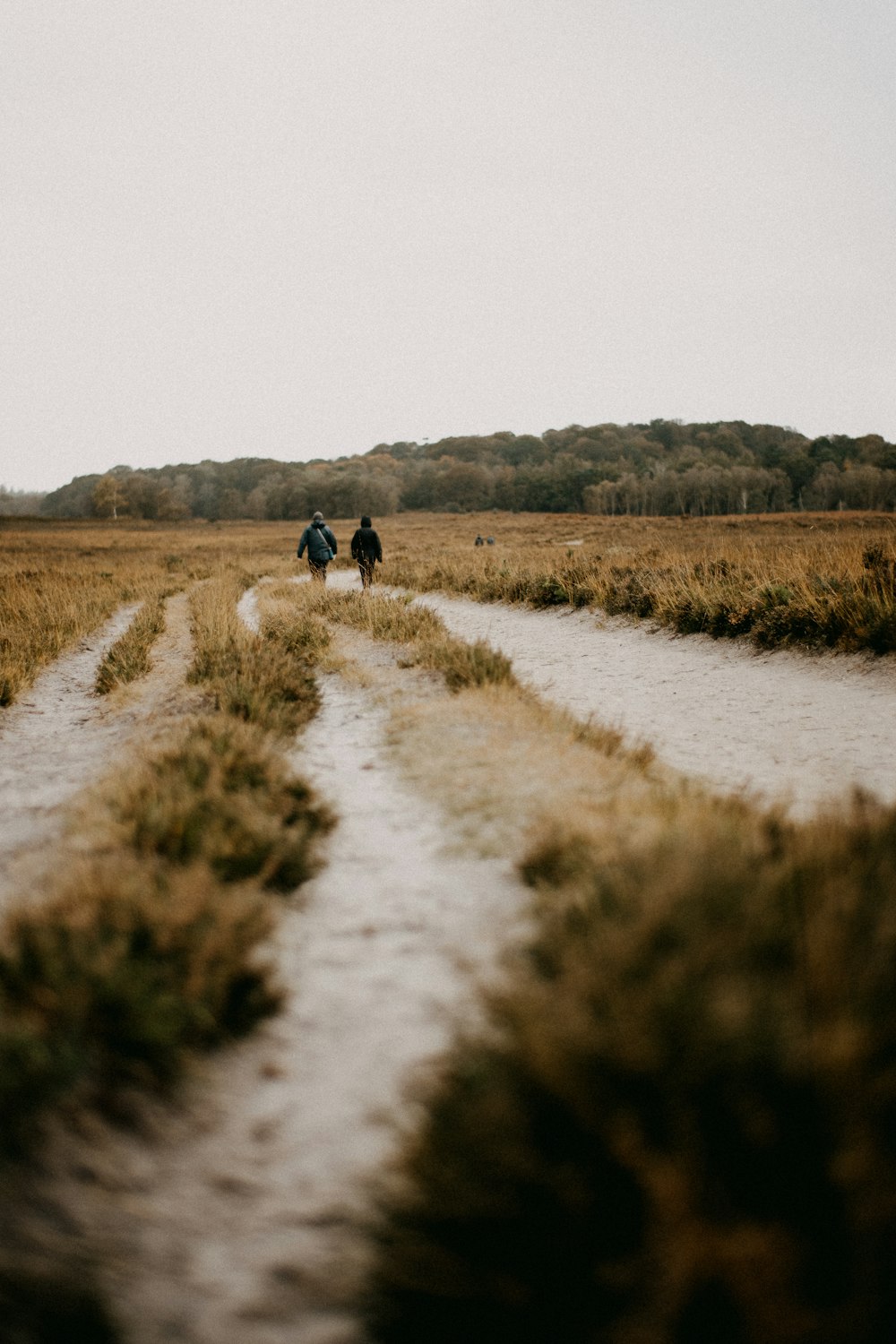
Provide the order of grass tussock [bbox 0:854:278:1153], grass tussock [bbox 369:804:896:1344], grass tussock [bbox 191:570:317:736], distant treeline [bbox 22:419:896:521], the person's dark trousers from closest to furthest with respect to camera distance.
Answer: grass tussock [bbox 369:804:896:1344] < grass tussock [bbox 0:854:278:1153] < grass tussock [bbox 191:570:317:736] < the person's dark trousers < distant treeline [bbox 22:419:896:521]

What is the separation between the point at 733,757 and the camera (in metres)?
6.14

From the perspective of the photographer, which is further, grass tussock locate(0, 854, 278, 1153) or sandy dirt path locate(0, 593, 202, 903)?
sandy dirt path locate(0, 593, 202, 903)

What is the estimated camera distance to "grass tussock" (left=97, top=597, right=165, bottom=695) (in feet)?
31.6

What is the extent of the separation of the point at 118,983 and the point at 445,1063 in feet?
3.74

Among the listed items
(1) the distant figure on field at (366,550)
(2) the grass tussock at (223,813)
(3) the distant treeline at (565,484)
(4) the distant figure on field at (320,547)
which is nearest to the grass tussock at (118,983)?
(2) the grass tussock at (223,813)

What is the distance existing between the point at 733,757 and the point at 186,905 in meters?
5.10

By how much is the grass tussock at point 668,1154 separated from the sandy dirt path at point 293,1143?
24 cm

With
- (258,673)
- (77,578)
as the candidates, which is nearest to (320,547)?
(77,578)

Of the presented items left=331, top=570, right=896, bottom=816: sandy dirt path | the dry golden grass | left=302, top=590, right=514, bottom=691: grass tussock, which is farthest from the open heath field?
the dry golden grass

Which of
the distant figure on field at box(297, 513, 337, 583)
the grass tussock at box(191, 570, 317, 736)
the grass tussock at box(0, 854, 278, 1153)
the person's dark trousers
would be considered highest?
the distant figure on field at box(297, 513, 337, 583)

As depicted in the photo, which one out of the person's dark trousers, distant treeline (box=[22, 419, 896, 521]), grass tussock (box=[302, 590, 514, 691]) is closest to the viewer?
grass tussock (box=[302, 590, 514, 691])

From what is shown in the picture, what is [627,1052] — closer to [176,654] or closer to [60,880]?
[60,880]

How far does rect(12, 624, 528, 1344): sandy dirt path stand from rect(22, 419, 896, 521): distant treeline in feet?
346

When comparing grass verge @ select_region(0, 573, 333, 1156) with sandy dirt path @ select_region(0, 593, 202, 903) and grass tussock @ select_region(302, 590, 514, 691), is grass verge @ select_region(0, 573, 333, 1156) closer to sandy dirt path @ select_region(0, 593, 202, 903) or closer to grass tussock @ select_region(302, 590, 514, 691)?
sandy dirt path @ select_region(0, 593, 202, 903)
